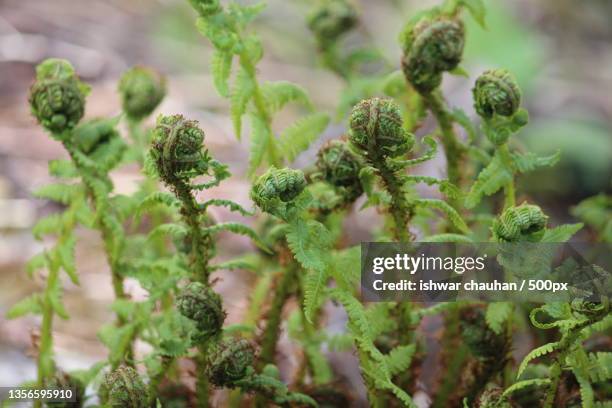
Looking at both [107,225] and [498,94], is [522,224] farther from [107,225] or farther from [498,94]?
[107,225]

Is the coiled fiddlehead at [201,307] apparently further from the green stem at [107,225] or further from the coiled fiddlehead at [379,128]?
the coiled fiddlehead at [379,128]

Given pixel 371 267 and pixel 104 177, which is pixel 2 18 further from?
pixel 371 267

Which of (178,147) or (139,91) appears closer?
(178,147)

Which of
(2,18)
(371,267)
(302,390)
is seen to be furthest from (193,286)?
(2,18)

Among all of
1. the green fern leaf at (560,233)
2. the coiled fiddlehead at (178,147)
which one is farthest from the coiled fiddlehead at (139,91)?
the green fern leaf at (560,233)

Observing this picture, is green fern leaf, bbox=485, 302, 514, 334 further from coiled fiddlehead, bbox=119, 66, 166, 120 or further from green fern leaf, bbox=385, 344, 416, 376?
coiled fiddlehead, bbox=119, 66, 166, 120

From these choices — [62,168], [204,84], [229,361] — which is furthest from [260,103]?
[204,84]
